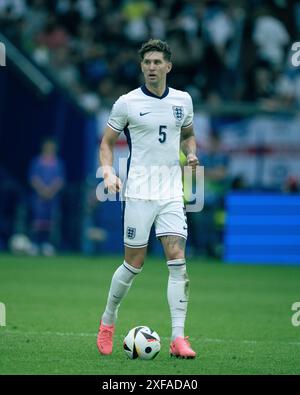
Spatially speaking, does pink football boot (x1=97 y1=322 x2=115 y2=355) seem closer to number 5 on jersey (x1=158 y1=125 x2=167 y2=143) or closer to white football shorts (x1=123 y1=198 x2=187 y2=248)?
white football shorts (x1=123 y1=198 x2=187 y2=248)

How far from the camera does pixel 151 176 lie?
9422 millimetres

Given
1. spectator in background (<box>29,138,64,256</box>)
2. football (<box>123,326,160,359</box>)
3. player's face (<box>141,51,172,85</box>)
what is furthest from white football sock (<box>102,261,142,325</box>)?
spectator in background (<box>29,138,64,256</box>)

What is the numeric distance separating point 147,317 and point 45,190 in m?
9.72

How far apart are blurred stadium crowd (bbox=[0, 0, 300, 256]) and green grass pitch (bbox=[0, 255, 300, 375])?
Result: 1.90m

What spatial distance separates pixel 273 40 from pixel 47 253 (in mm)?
6854

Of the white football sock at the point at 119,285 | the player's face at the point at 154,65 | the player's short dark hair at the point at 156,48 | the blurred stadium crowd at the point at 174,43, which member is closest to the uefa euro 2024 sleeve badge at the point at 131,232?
the white football sock at the point at 119,285

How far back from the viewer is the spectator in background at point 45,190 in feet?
70.0

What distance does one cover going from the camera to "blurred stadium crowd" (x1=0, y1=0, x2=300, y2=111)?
22688mm

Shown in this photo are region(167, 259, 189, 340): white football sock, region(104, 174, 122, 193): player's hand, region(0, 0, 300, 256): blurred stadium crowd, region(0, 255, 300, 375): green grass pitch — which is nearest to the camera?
region(0, 255, 300, 375): green grass pitch

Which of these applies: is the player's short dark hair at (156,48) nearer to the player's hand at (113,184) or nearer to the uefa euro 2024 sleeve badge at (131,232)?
the player's hand at (113,184)

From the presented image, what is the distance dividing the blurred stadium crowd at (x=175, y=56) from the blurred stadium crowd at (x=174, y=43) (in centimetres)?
2

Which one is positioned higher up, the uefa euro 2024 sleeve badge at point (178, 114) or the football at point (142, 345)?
the uefa euro 2024 sleeve badge at point (178, 114)

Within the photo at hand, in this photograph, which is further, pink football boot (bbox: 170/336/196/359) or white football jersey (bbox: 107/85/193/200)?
white football jersey (bbox: 107/85/193/200)
